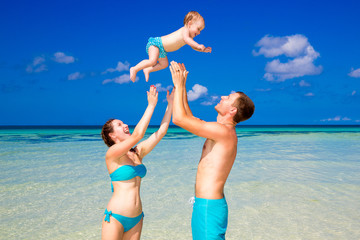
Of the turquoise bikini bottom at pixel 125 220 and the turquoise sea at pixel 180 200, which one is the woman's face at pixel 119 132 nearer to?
the turquoise bikini bottom at pixel 125 220

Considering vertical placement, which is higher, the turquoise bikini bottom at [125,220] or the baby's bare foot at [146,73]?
the baby's bare foot at [146,73]

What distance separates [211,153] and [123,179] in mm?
924

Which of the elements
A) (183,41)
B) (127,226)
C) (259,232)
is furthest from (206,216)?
(259,232)

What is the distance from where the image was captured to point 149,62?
368 centimetres

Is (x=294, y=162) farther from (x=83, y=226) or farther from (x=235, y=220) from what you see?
(x=83, y=226)

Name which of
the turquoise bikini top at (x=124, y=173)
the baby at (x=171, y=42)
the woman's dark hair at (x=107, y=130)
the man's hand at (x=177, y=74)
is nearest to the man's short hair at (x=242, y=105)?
the man's hand at (x=177, y=74)

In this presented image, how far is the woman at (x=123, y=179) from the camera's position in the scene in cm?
294

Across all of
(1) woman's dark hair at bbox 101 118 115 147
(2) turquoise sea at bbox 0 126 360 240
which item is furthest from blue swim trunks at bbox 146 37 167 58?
(2) turquoise sea at bbox 0 126 360 240

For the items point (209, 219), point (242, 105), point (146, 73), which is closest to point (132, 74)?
point (146, 73)

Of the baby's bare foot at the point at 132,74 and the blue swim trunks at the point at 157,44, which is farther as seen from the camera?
the blue swim trunks at the point at 157,44

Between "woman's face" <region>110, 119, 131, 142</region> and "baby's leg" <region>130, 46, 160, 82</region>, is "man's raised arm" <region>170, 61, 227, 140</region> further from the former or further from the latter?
"baby's leg" <region>130, 46, 160, 82</region>

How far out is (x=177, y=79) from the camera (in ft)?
9.04


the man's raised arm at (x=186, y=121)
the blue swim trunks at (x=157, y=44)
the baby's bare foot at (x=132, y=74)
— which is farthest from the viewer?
the blue swim trunks at (x=157, y=44)

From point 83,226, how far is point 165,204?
1735mm
